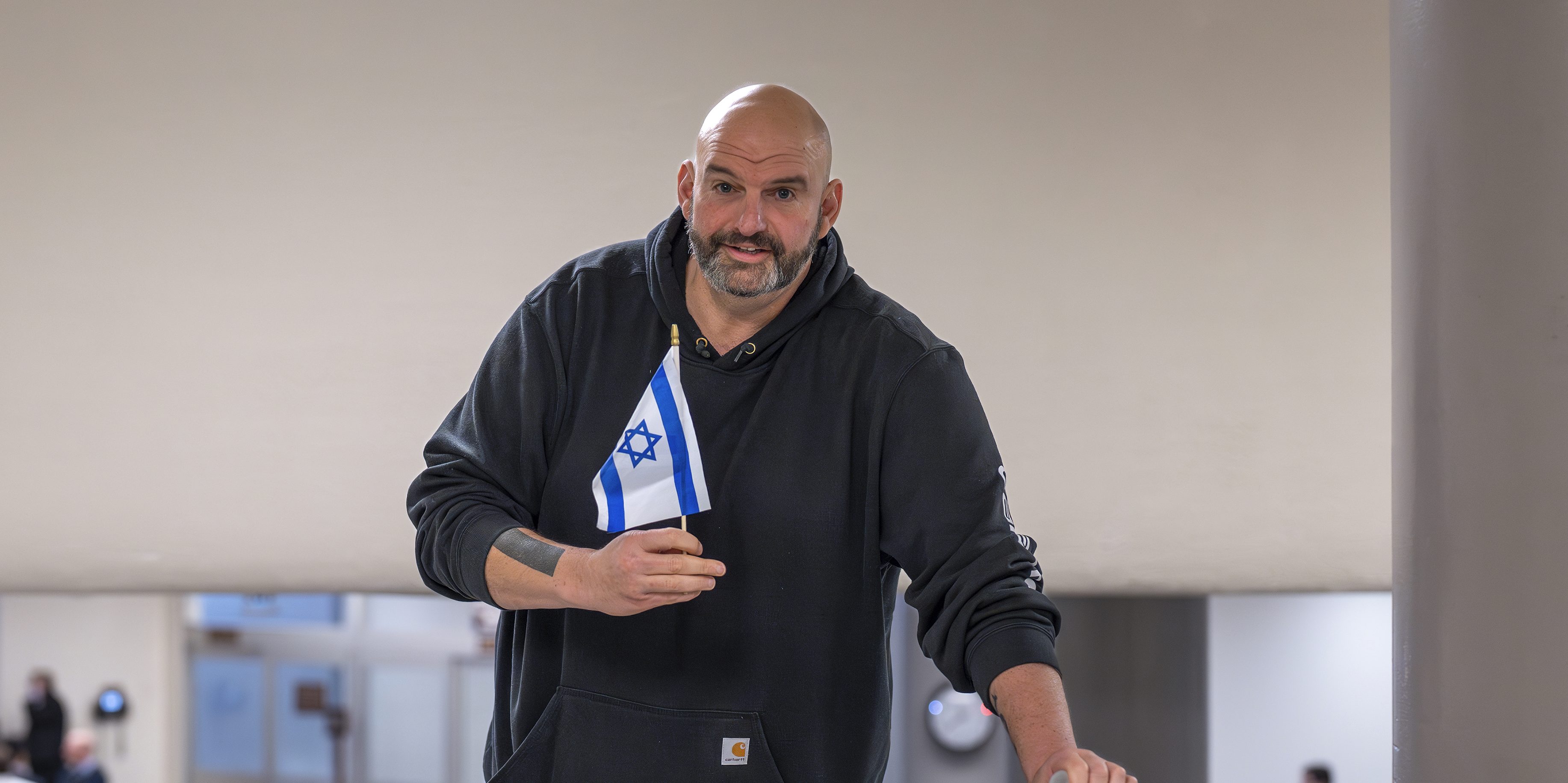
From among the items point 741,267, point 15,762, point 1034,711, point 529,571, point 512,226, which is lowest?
point 15,762

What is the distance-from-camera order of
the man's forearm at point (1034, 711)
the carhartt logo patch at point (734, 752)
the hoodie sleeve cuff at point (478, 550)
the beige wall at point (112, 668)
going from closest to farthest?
1. the man's forearm at point (1034, 711)
2. the hoodie sleeve cuff at point (478, 550)
3. the carhartt logo patch at point (734, 752)
4. the beige wall at point (112, 668)

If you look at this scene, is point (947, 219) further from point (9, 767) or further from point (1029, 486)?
point (9, 767)

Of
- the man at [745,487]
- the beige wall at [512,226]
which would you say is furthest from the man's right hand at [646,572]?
the beige wall at [512,226]

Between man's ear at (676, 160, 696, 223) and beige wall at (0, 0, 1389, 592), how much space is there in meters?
1.62

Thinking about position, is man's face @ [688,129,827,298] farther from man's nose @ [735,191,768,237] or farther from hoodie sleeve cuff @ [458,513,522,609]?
hoodie sleeve cuff @ [458,513,522,609]

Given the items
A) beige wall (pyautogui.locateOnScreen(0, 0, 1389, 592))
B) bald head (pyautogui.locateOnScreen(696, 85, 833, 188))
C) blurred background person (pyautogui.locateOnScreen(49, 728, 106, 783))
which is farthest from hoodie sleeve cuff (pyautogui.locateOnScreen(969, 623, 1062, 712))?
blurred background person (pyautogui.locateOnScreen(49, 728, 106, 783))

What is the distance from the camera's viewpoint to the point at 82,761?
5055 millimetres

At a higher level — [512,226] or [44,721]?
[512,226]

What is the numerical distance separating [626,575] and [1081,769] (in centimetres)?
53

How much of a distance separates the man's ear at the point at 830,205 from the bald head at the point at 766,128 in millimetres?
46

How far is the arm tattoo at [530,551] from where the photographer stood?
1414 mm

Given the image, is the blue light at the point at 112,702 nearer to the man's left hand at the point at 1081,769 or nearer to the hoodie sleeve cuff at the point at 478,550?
the hoodie sleeve cuff at the point at 478,550

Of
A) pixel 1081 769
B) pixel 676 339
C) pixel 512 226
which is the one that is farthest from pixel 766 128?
pixel 512 226

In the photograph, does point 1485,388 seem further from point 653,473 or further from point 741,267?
point 653,473
